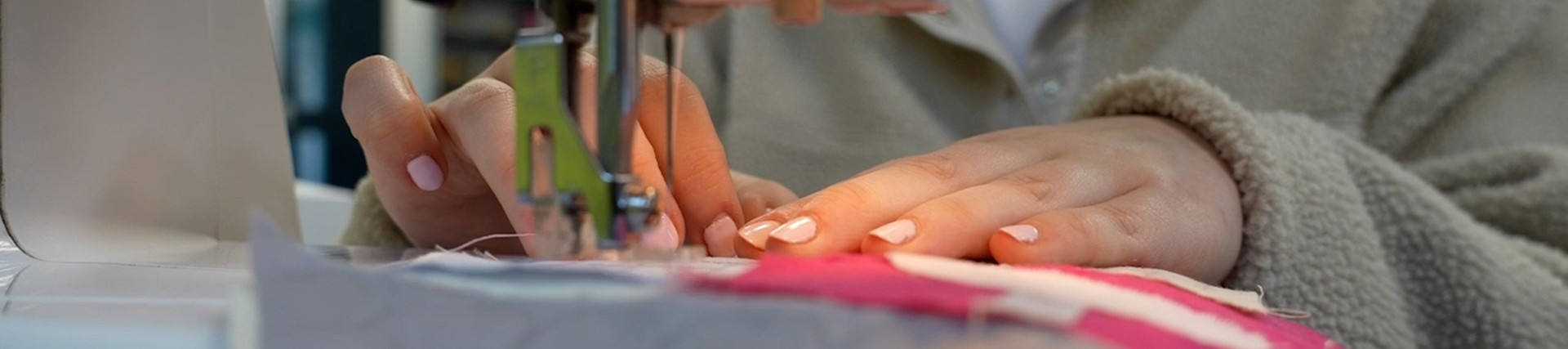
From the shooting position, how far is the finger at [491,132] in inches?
20.5

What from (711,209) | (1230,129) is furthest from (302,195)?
(1230,129)

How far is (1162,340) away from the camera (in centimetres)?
26

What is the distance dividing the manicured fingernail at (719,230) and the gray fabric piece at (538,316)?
25 centimetres

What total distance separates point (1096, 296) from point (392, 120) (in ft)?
1.29

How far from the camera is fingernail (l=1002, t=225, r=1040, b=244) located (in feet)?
1.38

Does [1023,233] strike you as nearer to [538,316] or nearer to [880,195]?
[880,195]

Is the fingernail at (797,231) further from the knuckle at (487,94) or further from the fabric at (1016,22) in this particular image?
the fabric at (1016,22)

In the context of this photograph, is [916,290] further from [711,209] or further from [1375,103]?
[1375,103]

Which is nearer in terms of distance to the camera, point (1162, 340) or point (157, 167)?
point (1162, 340)

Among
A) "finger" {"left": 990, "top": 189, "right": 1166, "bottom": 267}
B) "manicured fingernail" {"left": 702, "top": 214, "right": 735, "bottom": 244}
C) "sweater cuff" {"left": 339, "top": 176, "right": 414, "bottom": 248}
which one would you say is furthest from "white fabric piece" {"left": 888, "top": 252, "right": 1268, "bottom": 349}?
"sweater cuff" {"left": 339, "top": 176, "right": 414, "bottom": 248}

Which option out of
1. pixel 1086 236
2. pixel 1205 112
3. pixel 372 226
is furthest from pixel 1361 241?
pixel 372 226

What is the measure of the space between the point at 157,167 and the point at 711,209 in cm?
27

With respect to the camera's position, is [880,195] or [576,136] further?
[880,195]

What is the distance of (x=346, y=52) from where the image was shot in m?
2.54
